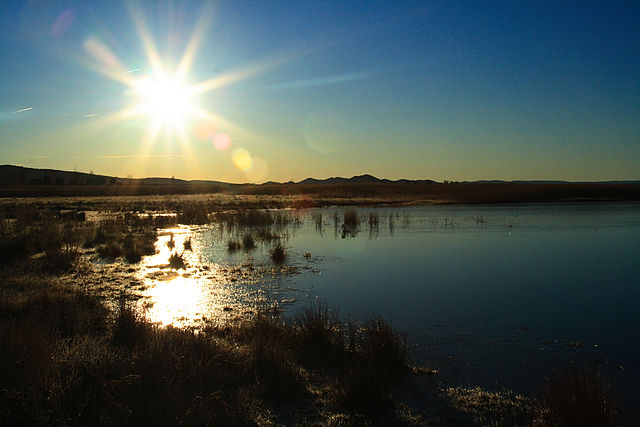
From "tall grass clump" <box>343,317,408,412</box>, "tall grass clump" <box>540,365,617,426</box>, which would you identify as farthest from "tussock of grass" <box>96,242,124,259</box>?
"tall grass clump" <box>540,365,617,426</box>

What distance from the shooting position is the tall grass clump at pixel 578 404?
4.30 meters

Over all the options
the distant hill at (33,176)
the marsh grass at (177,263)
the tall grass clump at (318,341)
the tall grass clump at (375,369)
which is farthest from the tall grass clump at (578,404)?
the distant hill at (33,176)

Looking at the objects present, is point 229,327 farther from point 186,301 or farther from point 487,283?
point 487,283

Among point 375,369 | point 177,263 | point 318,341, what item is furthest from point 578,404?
point 177,263

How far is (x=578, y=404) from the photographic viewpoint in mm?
Answer: 4383

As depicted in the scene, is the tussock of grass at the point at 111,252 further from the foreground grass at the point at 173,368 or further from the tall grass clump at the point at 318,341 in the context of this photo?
the tall grass clump at the point at 318,341

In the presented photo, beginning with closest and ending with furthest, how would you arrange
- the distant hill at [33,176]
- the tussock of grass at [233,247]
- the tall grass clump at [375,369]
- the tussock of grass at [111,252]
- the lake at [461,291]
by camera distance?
the tall grass clump at [375,369], the lake at [461,291], the tussock of grass at [111,252], the tussock of grass at [233,247], the distant hill at [33,176]

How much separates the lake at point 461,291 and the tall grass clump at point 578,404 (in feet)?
3.07

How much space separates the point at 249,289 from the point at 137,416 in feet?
21.6

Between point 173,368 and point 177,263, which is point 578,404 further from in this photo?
point 177,263

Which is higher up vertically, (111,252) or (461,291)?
(111,252)

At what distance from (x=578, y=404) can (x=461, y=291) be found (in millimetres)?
6280

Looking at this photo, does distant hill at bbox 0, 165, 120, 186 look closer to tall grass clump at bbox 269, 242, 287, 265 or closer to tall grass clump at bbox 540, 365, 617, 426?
tall grass clump at bbox 269, 242, 287, 265

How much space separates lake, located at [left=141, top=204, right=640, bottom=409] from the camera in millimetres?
6625
